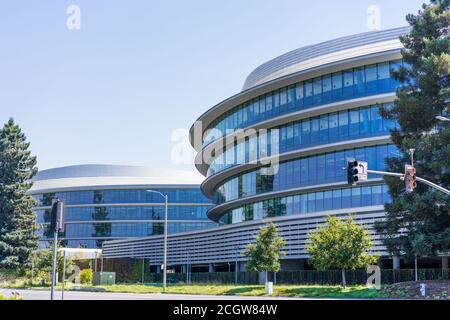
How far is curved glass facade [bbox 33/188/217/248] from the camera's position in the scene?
113 metres

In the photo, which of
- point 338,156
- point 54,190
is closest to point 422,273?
point 338,156

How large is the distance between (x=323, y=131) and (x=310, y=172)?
402cm

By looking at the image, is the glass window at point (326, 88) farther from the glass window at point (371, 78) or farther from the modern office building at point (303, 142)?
the glass window at point (371, 78)

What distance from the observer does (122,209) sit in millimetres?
113750

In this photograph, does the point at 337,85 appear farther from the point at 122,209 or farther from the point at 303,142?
the point at 122,209

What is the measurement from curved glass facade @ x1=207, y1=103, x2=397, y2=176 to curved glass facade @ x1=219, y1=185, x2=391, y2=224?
4.59 metres

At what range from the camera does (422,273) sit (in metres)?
42.1

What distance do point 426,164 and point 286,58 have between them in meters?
30.7


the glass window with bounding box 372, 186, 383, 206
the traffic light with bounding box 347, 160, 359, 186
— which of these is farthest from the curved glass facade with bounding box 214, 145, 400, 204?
the traffic light with bounding box 347, 160, 359, 186

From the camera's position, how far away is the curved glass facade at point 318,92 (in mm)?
53531

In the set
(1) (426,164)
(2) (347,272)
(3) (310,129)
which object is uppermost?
(3) (310,129)

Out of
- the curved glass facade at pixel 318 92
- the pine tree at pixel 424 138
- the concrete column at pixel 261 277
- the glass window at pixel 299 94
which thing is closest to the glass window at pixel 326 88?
the curved glass facade at pixel 318 92

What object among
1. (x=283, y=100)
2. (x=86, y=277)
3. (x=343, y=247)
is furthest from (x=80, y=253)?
(x=343, y=247)
